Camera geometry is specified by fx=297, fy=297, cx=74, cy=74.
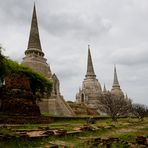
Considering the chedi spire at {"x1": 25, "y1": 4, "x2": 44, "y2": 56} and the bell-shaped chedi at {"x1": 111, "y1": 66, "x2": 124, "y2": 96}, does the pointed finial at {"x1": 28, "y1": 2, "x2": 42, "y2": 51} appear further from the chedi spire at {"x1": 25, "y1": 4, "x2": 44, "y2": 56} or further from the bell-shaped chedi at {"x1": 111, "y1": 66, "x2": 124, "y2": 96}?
the bell-shaped chedi at {"x1": 111, "y1": 66, "x2": 124, "y2": 96}

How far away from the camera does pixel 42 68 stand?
52656mm

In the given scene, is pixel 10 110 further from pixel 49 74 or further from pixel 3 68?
pixel 49 74

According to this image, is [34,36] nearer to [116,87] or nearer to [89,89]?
[89,89]

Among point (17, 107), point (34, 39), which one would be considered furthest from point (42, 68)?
point (17, 107)

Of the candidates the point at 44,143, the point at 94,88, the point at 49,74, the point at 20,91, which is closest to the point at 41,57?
the point at 49,74

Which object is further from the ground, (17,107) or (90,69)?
(90,69)

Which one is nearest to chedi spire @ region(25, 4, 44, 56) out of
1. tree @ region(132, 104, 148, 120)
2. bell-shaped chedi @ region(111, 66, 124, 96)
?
A: tree @ region(132, 104, 148, 120)

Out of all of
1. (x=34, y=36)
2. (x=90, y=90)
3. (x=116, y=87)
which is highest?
(x=34, y=36)

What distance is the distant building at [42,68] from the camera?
4616cm

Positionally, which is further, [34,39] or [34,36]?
[34,36]

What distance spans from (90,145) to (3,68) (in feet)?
66.1

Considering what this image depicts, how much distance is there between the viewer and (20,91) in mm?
22047

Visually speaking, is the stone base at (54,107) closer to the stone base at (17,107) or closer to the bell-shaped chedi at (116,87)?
the stone base at (17,107)

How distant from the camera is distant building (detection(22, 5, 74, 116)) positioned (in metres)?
46.2
